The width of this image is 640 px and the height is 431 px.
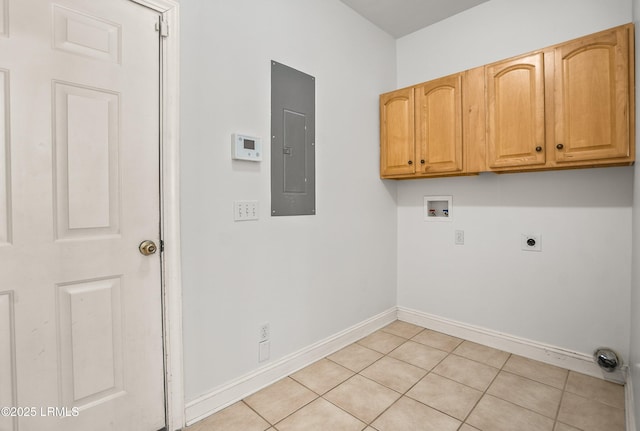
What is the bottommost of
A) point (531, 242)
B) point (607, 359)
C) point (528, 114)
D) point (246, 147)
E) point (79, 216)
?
point (607, 359)

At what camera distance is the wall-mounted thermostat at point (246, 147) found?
73.2 inches

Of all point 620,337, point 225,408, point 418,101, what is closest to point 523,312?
point 620,337

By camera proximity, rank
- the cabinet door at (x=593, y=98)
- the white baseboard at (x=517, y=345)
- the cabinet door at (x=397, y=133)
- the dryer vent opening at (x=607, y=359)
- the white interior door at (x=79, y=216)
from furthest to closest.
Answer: the cabinet door at (x=397, y=133)
the white baseboard at (x=517, y=345)
the dryer vent opening at (x=607, y=359)
the cabinet door at (x=593, y=98)
the white interior door at (x=79, y=216)

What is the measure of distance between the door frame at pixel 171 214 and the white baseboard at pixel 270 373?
0.39 ft

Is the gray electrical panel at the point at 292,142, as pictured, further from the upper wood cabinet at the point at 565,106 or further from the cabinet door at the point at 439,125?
the upper wood cabinet at the point at 565,106

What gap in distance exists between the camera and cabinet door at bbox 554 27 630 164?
183cm

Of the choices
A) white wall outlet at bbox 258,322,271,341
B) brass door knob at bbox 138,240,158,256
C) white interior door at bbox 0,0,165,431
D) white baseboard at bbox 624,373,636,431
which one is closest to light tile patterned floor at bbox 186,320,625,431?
white baseboard at bbox 624,373,636,431

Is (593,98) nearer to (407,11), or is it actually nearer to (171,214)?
(407,11)

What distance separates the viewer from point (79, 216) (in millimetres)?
1385

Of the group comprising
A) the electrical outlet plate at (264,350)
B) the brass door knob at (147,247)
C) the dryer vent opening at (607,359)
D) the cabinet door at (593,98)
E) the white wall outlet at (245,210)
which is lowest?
the dryer vent opening at (607,359)

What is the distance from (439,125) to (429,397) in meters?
2.02

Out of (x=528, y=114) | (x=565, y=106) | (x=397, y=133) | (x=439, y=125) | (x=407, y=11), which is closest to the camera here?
(x=565, y=106)

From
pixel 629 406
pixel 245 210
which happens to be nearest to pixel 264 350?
pixel 245 210

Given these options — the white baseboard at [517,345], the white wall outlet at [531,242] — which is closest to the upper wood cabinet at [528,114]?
the white wall outlet at [531,242]
